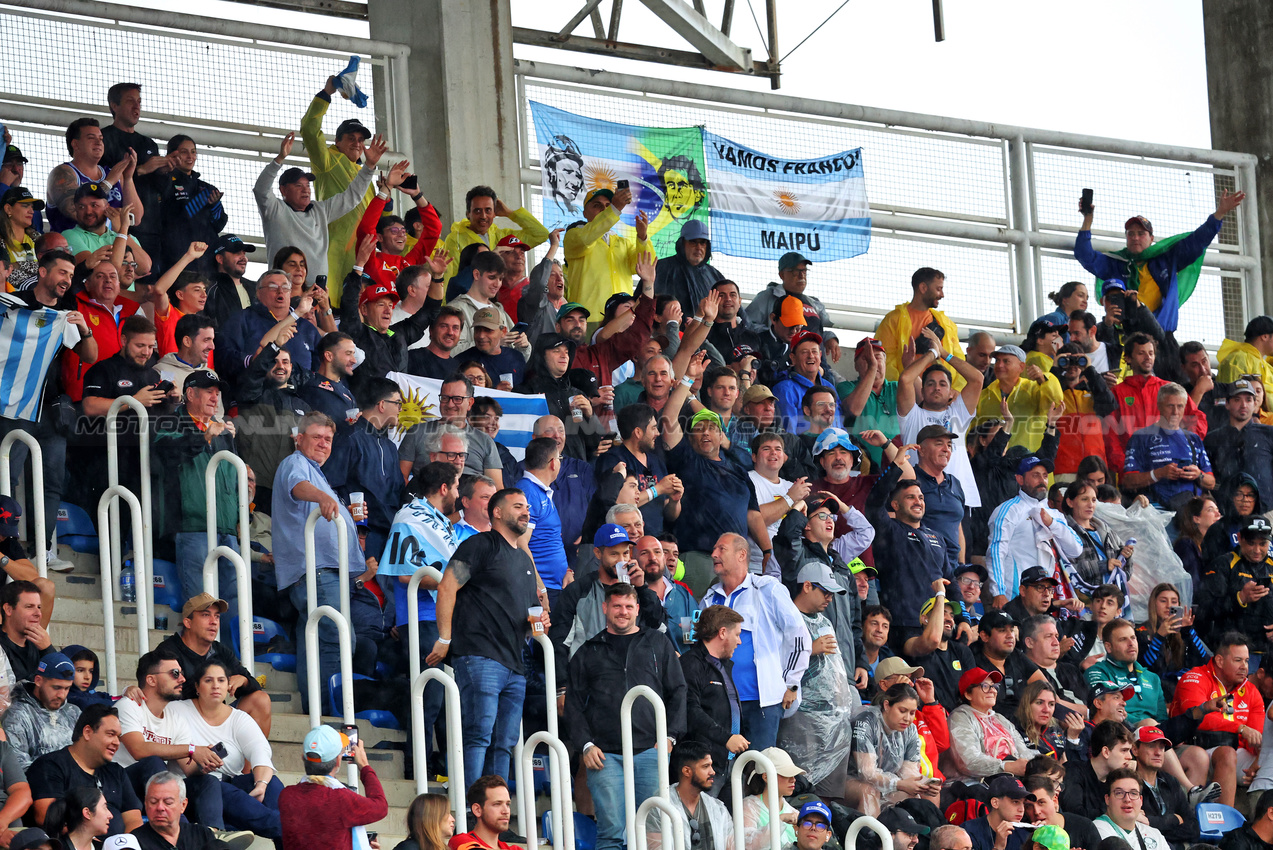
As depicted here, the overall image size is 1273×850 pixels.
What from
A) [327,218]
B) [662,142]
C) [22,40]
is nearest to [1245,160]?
[662,142]

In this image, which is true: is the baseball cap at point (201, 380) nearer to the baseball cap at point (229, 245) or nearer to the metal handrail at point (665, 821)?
the baseball cap at point (229, 245)

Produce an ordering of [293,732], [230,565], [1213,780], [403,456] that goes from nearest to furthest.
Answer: [293,732], [230,565], [403,456], [1213,780]

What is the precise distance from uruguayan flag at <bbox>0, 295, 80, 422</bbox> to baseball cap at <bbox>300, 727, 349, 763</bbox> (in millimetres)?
2804

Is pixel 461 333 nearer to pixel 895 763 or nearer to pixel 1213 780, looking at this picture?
pixel 895 763

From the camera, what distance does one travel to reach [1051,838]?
10250mm

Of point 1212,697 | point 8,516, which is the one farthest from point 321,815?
point 1212,697

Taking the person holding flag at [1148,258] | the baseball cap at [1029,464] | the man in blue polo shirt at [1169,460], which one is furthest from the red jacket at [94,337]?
the person holding flag at [1148,258]

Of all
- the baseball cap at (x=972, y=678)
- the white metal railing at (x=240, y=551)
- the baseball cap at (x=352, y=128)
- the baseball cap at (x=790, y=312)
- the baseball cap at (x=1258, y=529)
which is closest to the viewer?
the white metal railing at (x=240, y=551)

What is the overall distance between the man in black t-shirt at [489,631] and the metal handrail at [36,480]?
5.99ft

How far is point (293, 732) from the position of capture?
964cm

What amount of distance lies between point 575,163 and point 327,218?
2.67m

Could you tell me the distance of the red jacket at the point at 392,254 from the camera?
530 inches

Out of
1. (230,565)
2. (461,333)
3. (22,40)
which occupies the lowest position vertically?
→ (230,565)

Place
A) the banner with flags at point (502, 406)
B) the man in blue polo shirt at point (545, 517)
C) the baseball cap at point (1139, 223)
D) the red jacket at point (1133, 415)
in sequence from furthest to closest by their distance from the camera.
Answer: the baseball cap at point (1139, 223) < the red jacket at point (1133, 415) < the banner with flags at point (502, 406) < the man in blue polo shirt at point (545, 517)
